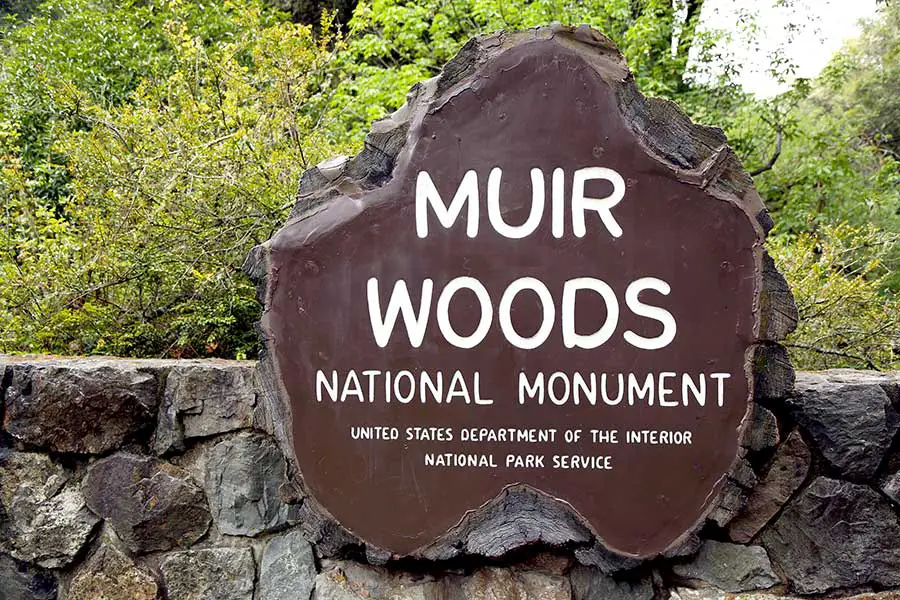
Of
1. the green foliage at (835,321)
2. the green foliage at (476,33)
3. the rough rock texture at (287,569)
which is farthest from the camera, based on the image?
the green foliage at (476,33)

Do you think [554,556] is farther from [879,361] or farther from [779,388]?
[879,361]

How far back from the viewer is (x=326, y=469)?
1764mm

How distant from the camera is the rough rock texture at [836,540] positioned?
69.6 inches

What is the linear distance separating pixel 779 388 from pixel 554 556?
27.0 inches

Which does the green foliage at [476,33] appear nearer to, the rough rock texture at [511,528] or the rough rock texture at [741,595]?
the rough rock texture at [511,528]

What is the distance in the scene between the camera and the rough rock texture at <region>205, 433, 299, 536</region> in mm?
1953

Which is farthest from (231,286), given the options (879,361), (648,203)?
(879,361)

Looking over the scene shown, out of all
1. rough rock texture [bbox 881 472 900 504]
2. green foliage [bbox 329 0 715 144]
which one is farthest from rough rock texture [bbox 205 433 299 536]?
green foliage [bbox 329 0 715 144]

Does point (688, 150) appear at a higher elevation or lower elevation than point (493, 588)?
higher

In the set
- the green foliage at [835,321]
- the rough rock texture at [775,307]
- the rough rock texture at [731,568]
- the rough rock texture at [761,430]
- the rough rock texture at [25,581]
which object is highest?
the green foliage at [835,321]

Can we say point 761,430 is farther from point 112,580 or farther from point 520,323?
point 112,580

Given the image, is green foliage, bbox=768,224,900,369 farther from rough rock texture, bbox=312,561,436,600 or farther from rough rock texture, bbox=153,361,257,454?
rough rock texture, bbox=153,361,257,454

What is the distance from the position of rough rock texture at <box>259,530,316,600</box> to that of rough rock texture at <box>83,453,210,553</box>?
207 millimetres

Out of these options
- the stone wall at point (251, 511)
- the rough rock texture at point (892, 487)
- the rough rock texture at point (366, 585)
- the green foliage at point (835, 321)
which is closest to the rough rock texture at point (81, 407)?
the stone wall at point (251, 511)
